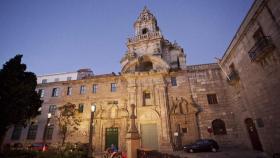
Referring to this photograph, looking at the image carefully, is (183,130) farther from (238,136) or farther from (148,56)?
(148,56)

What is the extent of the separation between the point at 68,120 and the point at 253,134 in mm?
22189

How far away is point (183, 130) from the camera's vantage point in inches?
754

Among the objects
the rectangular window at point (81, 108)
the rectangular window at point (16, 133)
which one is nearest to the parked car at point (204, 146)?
the rectangular window at point (81, 108)

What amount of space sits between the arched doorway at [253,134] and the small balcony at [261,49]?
276 inches

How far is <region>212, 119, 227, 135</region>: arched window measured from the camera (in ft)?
60.7

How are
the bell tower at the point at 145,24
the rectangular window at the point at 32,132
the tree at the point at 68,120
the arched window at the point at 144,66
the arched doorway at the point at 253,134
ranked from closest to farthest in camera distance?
the arched doorway at the point at 253,134
the tree at the point at 68,120
the rectangular window at the point at 32,132
the arched window at the point at 144,66
the bell tower at the point at 145,24

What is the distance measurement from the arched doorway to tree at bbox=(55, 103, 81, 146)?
20857 mm

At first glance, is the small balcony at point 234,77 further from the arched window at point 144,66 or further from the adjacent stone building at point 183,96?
the arched window at point 144,66

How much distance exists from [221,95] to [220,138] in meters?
5.30

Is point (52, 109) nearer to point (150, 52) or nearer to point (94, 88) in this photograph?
point (94, 88)

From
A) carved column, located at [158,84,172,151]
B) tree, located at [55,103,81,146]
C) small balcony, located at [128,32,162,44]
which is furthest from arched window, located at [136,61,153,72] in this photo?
tree, located at [55,103,81,146]

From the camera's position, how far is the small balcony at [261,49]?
10.4 metres

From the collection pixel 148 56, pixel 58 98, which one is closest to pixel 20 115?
pixel 58 98

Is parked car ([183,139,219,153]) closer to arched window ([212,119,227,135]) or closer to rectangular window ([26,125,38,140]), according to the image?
arched window ([212,119,227,135])
